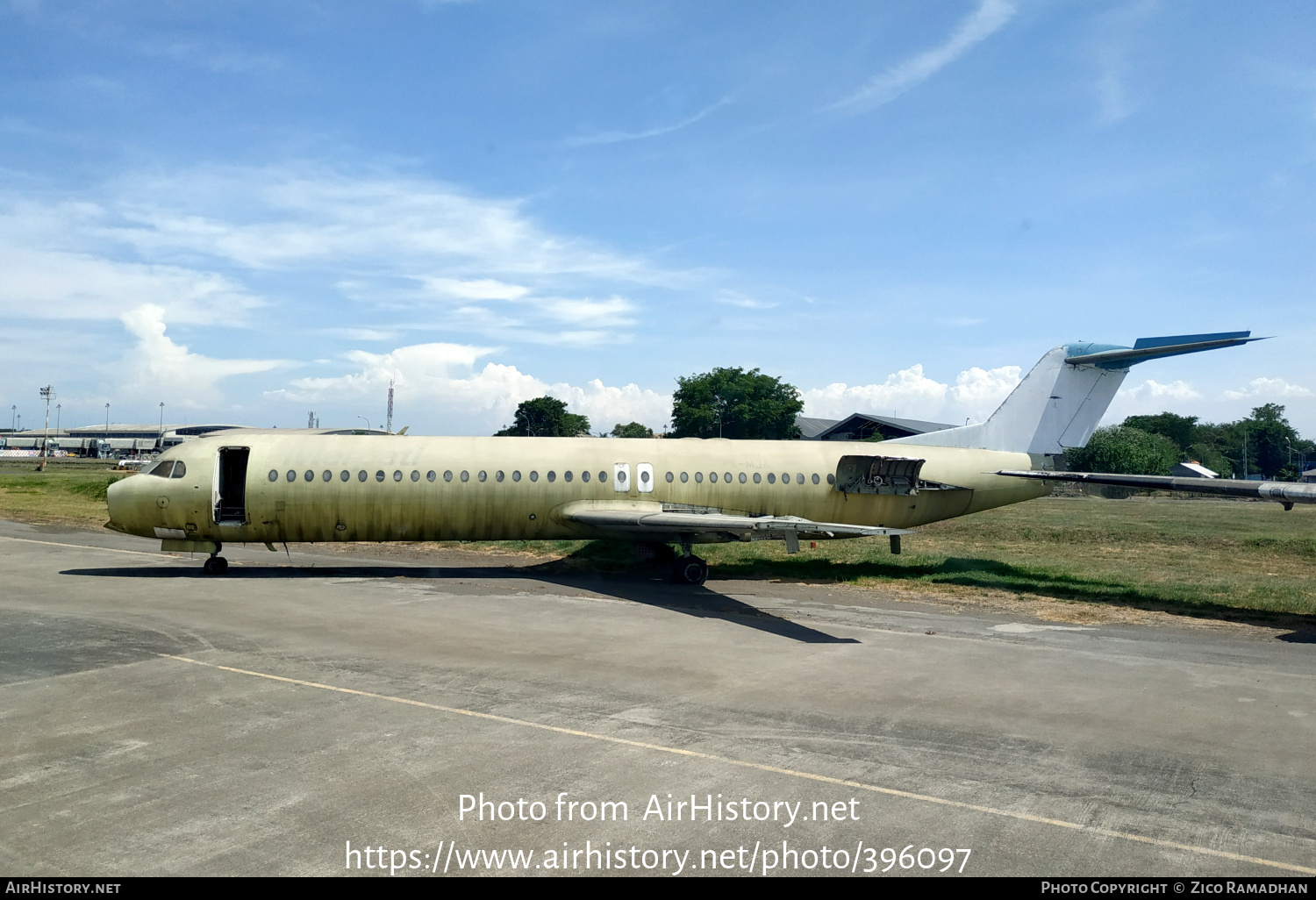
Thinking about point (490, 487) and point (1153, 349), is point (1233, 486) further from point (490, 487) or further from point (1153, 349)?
point (490, 487)

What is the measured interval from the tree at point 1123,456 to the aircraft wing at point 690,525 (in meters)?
63.0

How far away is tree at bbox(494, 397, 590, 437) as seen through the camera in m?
129

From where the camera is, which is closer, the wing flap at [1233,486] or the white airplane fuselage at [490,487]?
the wing flap at [1233,486]

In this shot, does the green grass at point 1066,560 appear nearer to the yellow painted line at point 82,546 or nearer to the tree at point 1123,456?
the yellow painted line at point 82,546

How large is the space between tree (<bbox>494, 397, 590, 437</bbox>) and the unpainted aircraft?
345 ft

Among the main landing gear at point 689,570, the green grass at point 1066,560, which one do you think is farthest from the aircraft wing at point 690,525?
the green grass at point 1066,560

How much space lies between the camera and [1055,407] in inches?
1006

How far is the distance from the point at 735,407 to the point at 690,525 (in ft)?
303

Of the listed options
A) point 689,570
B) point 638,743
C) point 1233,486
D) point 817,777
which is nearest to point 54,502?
point 689,570

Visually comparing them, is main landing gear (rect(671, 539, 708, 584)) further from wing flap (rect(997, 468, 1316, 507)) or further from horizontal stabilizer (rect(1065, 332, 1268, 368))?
horizontal stabilizer (rect(1065, 332, 1268, 368))

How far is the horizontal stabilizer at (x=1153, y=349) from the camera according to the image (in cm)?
2086

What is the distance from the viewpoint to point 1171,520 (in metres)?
41.3
